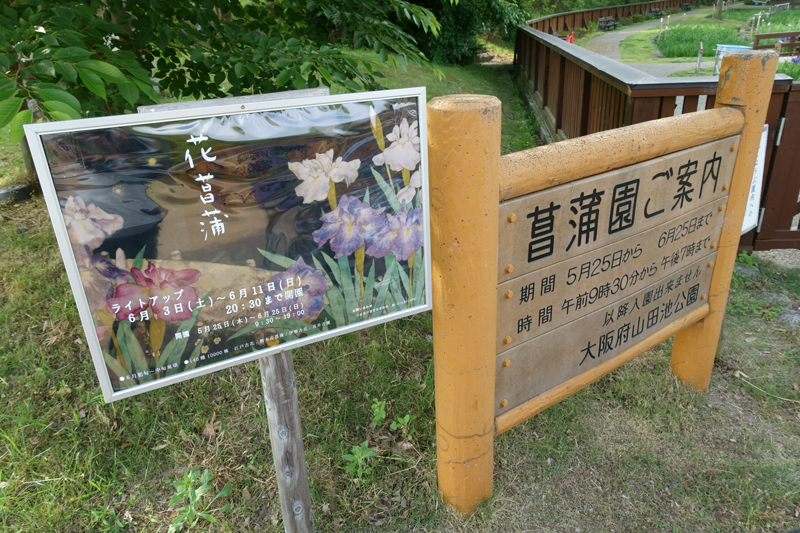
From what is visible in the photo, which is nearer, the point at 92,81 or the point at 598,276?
the point at 92,81

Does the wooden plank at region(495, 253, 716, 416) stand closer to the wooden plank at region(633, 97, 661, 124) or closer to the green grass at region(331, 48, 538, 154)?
the wooden plank at region(633, 97, 661, 124)

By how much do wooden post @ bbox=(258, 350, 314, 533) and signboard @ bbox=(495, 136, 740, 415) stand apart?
0.85 metres

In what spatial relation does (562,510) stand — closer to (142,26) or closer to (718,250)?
(718,250)

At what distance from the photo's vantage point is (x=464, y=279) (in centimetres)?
192

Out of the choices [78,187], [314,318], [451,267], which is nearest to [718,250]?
[451,267]

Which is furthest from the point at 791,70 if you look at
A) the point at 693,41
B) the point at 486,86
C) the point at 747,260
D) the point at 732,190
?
the point at 693,41

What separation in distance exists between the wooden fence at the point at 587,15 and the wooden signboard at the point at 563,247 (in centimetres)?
2030

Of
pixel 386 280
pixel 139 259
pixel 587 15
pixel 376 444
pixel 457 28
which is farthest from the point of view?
pixel 587 15

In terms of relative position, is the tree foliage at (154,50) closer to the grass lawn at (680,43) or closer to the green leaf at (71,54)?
the green leaf at (71,54)

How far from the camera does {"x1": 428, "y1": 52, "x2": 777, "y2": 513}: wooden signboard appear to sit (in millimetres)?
1861

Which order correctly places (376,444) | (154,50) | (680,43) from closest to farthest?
1. (376,444)
2. (154,50)
3. (680,43)

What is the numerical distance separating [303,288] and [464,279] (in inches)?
23.1

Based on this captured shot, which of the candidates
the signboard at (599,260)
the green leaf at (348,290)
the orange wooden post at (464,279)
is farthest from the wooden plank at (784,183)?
the green leaf at (348,290)

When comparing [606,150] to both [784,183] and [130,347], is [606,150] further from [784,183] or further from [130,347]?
[784,183]
